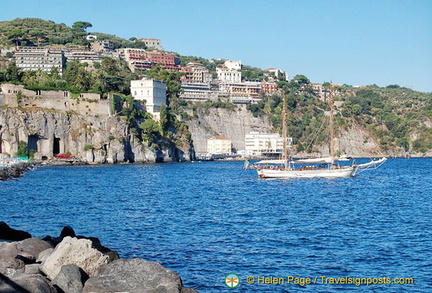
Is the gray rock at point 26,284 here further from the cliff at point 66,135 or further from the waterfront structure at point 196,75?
the waterfront structure at point 196,75

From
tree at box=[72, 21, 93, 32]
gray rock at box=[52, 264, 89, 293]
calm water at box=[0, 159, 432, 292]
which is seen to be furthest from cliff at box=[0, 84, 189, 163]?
tree at box=[72, 21, 93, 32]

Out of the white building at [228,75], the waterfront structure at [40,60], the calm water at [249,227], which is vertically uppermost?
the white building at [228,75]

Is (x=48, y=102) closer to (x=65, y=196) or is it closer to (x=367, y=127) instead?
(x=65, y=196)

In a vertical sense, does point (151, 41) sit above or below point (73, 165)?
above

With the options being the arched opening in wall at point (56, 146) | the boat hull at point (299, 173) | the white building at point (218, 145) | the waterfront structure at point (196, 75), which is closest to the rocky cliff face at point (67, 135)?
the arched opening in wall at point (56, 146)

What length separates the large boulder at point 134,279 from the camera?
12.6 m

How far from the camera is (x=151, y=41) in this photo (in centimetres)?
19912

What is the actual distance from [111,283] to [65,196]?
1116 inches

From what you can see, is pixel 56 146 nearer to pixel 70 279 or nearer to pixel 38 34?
pixel 70 279

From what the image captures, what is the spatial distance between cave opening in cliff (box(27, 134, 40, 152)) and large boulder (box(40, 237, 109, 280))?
240 feet

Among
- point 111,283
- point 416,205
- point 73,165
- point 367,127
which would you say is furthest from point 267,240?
point 367,127

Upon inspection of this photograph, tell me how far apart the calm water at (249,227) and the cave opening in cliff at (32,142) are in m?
37.7

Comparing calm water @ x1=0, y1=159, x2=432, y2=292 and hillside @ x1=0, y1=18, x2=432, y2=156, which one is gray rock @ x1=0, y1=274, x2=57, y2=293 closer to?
calm water @ x1=0, y1=159, x2=432, y2=292

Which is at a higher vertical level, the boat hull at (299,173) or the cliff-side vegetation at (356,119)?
the cliff-side vegetation at (356,119)
